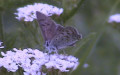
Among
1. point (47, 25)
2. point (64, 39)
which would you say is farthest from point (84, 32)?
point (47, 25)

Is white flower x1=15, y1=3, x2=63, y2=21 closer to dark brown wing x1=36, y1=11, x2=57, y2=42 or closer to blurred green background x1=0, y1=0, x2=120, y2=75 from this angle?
blurred green background x1=0, y1=0, x2=120, y2=75

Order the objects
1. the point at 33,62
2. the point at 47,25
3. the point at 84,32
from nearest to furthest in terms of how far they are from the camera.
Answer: the point at 33,62 < the point at 47,25 < the point at 84,32

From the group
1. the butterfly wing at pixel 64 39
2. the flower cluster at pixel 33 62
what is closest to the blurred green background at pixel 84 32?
the butterfly wing at pixel 64 39

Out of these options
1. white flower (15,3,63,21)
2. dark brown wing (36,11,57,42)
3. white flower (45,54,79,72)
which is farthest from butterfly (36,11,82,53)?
white flower (15,3,63,21)

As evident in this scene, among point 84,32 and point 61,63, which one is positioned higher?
point 84,32

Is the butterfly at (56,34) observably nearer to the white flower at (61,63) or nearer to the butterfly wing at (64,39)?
the butterfly wing at (64,39)

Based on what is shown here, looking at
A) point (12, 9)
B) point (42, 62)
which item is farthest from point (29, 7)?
point (42, 62)

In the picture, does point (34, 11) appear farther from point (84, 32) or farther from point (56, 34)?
point (84, 32)
